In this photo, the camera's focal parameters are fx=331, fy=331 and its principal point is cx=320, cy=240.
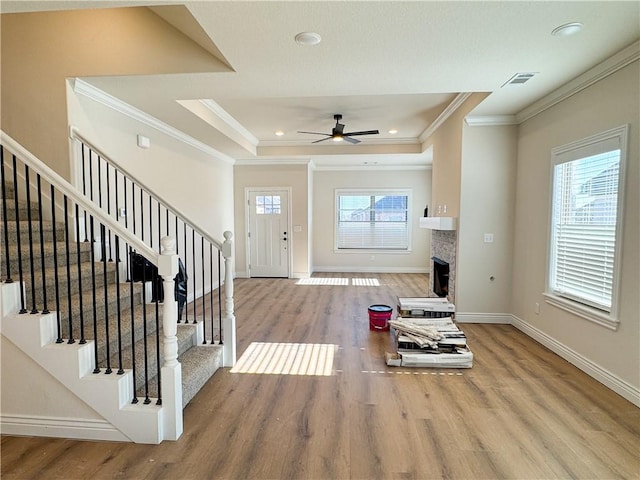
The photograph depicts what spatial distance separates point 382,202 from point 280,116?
406cm

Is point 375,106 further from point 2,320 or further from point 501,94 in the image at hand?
point 2,320

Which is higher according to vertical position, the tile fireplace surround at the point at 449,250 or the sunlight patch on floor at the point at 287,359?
the tile fireplace surround at the point at 449,250

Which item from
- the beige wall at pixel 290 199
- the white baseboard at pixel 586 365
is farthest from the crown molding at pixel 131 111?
the white baseboard at pixel 586 365

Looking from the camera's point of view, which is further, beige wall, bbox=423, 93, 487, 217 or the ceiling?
beige wall, bbox=423, 93, 487, 217

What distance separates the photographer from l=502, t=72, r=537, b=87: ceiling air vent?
9.49 ft

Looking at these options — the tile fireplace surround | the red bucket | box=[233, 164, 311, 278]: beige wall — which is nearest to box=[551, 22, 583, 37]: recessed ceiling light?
the tile fireplace surround

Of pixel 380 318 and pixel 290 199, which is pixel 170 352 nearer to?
pixel 380 318

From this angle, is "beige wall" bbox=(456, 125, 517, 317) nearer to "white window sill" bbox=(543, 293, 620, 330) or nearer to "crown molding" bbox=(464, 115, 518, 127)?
"crown molding" bbox=(464, 115, 518, 127)

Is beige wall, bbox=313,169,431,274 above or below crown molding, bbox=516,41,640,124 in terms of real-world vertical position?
below

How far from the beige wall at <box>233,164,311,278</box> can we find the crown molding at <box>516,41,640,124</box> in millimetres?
4453

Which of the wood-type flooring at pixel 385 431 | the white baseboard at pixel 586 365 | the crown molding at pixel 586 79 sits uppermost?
the crown molding at pixel 586 79

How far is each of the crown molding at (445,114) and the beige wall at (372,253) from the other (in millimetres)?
1924

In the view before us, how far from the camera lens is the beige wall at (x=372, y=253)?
821 cm

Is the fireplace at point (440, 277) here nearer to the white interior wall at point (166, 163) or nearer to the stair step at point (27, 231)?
the white interior wall at point (166, 163)
